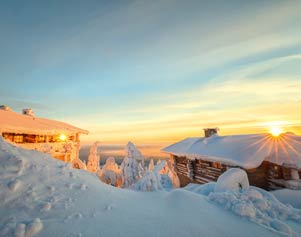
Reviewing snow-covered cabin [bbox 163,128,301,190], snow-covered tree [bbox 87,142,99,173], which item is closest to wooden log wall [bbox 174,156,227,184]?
snow-covered cabin [bbox 163,128,301,190]

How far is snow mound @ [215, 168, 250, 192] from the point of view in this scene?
24.5ft

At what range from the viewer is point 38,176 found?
186 inches

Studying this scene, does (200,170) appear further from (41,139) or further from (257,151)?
(41,139)

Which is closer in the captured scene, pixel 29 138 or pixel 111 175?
pixel 29 138

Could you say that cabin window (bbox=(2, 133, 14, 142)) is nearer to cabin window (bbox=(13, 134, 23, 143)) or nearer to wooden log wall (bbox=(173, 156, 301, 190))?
cabin window (bbox=(13, 134, 23, 143))

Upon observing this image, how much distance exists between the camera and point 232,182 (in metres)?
7.77

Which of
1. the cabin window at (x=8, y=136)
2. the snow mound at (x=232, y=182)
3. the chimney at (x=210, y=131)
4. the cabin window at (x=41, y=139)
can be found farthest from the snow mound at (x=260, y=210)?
the cabin window at (x=41, y=139)

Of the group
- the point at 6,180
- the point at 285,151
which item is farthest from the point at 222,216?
the point at 285,151

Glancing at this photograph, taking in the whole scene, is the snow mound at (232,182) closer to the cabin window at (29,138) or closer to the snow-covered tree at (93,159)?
the cabin window at (29,138)

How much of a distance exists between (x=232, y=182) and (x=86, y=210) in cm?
619

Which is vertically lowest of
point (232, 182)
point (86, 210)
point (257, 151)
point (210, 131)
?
point (232, 182)

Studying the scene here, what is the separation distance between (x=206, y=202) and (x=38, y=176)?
482 centimetres

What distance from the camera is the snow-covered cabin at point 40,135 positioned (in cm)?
1568

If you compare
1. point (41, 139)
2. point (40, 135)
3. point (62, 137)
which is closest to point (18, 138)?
point (40, 135)
